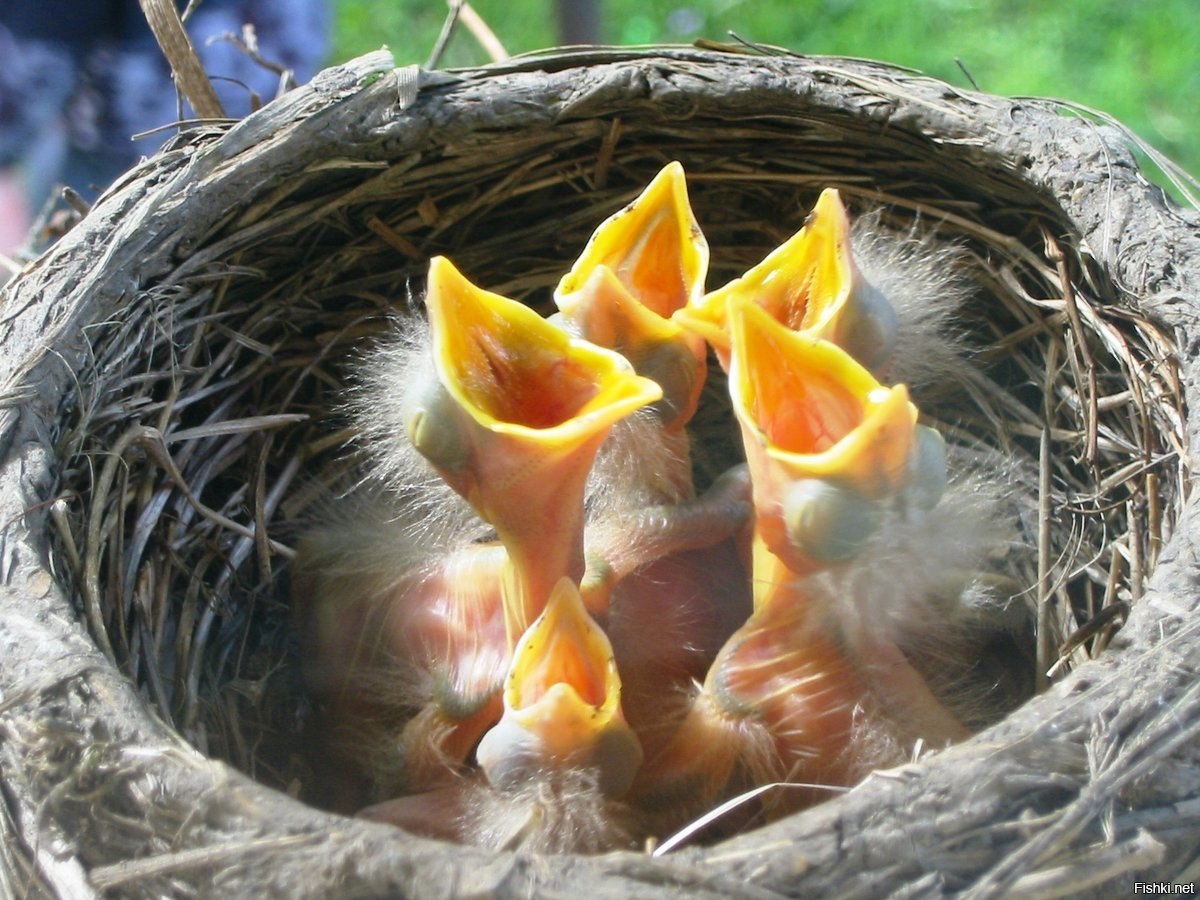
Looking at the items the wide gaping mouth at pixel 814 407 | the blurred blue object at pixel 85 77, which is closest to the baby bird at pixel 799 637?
the wide gaping mouth at pixel 814 407

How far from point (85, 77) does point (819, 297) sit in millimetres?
1314

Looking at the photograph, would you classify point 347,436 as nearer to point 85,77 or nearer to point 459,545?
point 459,545

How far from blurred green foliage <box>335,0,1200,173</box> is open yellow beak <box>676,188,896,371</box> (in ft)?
4.21

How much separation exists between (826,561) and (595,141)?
54 cm

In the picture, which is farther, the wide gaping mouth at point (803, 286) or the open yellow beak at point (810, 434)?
the wide gaping mouth at point (803, 286)

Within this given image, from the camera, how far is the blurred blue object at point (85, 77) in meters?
1.74

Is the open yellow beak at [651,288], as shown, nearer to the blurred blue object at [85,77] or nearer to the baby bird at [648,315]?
the baby bird at [648,315]

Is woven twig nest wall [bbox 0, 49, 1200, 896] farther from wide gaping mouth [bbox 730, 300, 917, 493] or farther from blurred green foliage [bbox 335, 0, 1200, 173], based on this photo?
blurred green foliage [bbox 335, 0, 1200, 173]

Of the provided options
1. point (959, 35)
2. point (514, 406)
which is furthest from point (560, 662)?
point (959, 35)

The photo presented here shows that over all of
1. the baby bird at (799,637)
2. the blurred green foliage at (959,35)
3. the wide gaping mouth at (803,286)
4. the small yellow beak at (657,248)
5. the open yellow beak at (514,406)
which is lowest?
the baby bird at (799,637)

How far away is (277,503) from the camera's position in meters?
1.15

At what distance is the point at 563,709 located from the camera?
0.75 m

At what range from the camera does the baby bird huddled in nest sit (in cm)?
75

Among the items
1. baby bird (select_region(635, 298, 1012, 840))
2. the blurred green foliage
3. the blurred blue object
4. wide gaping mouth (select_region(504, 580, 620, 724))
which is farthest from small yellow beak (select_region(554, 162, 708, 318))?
the blurred green foliage
